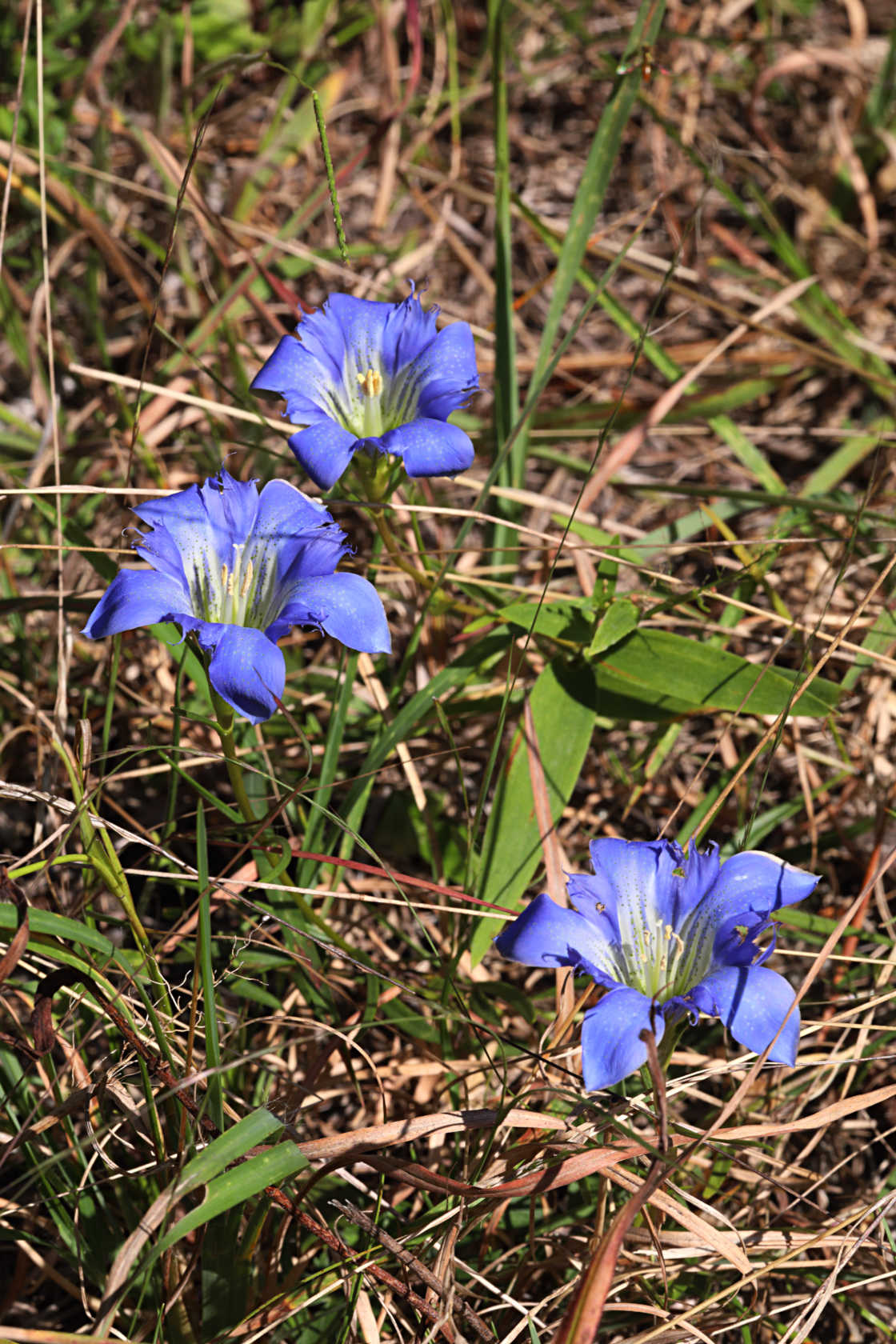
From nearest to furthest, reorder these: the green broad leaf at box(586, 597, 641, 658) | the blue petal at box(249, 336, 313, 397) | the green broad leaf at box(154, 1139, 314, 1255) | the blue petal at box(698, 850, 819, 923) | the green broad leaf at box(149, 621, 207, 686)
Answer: the green broad leaf at box(154, 1139, 314, 1255)
the blue petal at box(698, 850, 819, 923)
the blue petal at box(249, 336, 313, 397)
the green broad leaf at box(149, 621, 207, 686)
the green broad leaf at box(586, 597, 641, 658)

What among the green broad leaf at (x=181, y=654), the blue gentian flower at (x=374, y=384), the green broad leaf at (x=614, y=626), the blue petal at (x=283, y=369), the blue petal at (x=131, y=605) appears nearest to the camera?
the blue petal at (x=131, y=605)

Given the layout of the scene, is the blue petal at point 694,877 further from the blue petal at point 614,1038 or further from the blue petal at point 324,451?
the blue petal at point 324,451

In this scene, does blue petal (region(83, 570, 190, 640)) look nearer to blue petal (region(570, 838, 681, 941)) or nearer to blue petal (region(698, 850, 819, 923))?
blue petal (region(570, 838, 681, 941))

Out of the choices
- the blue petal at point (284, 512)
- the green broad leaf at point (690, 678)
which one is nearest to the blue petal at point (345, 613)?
the blue petal at point (284, 512)

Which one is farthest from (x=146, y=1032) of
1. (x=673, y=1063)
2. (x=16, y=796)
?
(x=673, y=1063)

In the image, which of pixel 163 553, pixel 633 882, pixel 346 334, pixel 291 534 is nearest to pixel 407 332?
pixel 346 334

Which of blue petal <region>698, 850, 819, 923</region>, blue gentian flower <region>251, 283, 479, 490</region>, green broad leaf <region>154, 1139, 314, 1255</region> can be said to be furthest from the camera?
blue gentian flower <region>251, 283, 479, 490</region>

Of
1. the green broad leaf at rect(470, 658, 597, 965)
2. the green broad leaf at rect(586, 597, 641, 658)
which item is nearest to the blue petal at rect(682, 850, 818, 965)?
the green broad leaf at rect(470, 658, 597, 965)
